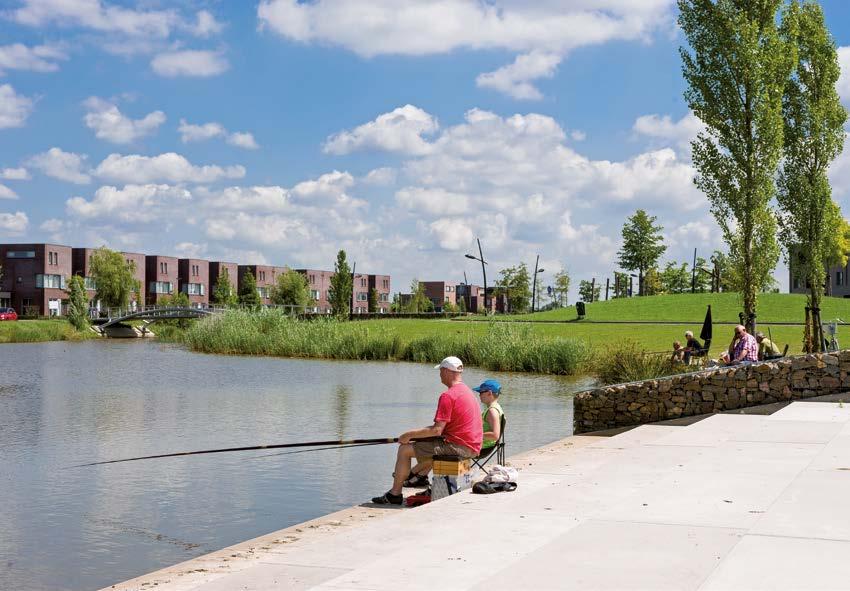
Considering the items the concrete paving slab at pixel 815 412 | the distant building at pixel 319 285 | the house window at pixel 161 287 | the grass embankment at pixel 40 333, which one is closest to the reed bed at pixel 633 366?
the concrete paving slab at pixel 815 412

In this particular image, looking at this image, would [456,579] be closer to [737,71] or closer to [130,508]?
[130,508]

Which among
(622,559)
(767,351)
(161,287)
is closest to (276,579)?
(622,559)

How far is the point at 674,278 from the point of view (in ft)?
342

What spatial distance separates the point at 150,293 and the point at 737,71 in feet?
355

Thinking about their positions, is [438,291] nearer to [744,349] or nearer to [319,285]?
[319,285]

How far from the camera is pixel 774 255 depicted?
2781 centimetres

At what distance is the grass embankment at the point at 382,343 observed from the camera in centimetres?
3666

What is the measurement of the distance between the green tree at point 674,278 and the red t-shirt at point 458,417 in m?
97.4

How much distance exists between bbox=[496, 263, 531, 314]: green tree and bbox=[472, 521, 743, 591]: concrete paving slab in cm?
9754

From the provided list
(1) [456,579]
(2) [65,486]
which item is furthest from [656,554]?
(2) [65,486]

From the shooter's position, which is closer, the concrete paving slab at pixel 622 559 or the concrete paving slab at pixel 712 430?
the concrete paving slab at pixel 622 559

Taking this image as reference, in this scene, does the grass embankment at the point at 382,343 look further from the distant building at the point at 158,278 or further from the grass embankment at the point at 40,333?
the distant building at the point at 158,278

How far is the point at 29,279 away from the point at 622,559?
110785mm

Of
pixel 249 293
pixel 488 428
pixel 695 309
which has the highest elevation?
pixel 249 293
